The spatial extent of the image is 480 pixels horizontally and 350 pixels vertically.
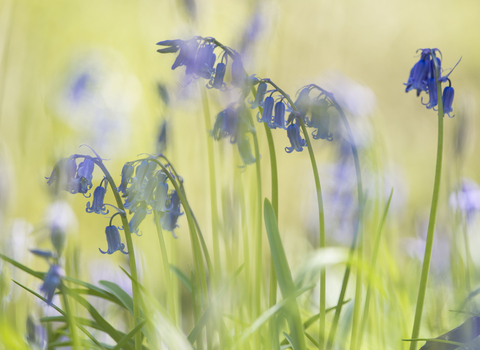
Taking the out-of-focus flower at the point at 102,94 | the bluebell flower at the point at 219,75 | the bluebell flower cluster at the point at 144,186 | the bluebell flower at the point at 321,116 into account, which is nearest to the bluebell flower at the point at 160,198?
the bluebell flower cluster at the point at 144,186

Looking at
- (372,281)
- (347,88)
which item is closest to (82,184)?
(372,281)

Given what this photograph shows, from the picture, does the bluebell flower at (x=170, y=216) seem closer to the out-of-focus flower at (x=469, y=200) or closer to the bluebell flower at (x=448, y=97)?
the bluebell flower at (x=448, y=97)

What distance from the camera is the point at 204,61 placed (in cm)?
65

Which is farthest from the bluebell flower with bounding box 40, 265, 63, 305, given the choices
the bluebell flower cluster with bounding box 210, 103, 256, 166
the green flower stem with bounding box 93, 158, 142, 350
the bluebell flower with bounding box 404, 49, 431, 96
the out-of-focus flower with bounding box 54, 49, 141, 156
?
the out-of-focus flower with bounding box 54, 49, 141, 156

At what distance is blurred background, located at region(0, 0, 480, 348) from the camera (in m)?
1.17

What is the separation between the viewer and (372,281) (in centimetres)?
65

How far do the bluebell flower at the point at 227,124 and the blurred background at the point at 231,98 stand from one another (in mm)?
257

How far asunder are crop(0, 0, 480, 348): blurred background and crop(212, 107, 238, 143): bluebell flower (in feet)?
0.84

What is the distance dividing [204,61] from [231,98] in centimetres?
35

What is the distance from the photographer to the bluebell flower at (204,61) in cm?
64

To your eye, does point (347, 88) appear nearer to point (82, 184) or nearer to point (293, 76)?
point (82, 184)

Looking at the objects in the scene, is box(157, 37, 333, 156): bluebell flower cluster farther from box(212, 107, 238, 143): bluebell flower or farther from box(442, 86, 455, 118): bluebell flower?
box(442, 86, 455, 118): bluebell flower

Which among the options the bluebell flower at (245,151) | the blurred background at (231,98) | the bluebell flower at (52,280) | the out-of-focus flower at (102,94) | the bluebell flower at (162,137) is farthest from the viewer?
the out-of-focus flower at (102,94)

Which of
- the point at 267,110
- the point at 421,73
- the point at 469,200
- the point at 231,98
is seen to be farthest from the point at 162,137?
the point at 469,200
